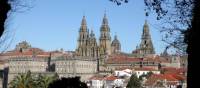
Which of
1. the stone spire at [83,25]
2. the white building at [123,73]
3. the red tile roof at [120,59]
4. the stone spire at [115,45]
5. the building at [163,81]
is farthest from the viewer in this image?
the stone spire at [115,45]

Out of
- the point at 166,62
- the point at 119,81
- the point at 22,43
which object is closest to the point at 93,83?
the point at 119,81

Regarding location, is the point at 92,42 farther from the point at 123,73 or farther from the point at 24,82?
the point at 24,82

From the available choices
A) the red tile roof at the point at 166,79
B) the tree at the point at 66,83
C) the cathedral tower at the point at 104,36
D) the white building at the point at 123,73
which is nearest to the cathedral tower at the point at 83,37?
the cathedral tower at the point at 104,36

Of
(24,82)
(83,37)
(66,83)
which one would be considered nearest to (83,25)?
(83,37)

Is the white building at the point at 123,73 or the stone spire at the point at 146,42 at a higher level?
the stone spire at the point at 146,42

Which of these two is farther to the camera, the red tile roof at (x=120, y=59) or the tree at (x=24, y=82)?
the red tile roof at (x=120, y=59)

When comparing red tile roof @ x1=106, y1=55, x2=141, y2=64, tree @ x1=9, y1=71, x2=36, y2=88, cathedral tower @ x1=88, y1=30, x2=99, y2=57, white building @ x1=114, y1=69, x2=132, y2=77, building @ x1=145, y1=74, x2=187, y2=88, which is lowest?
building @ x1=145, y1=74, x2=187, y2=88

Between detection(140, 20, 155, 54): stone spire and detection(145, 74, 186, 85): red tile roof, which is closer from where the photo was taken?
detection(145, 74, 186, 85): red tile roof

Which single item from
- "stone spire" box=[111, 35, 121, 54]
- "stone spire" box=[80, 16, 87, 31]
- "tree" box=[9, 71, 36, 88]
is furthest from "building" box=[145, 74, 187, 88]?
"stone spire" box=[111, 35, 121, 54]

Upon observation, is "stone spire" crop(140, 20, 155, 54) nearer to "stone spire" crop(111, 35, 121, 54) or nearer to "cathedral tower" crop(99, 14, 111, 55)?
"cathedral tower" crop(99, 14, 111, 55)

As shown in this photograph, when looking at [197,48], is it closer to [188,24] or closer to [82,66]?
[188,24]

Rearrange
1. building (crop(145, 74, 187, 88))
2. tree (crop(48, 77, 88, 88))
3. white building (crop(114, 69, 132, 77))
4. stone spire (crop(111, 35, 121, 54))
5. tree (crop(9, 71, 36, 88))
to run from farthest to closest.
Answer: stone spire (crop(111, 35, 121, 54)), white building (crop(114, 69, 132, 77)), building (crop(145, 74, 187, 88)), tree (crop(9, 71, 36, 88)), tree (crop(48, 77, 88, 88))

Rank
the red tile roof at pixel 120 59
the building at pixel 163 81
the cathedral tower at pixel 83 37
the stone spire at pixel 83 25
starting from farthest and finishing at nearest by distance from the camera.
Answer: the red tile roof at pixel 120 59, the stone spire at pixel 83 25, the cathedral tower at pixel 83 37, the building at pixel 163 81

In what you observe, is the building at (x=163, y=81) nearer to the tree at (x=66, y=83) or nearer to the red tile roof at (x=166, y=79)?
the red tile roof at (x=166, y=79)
